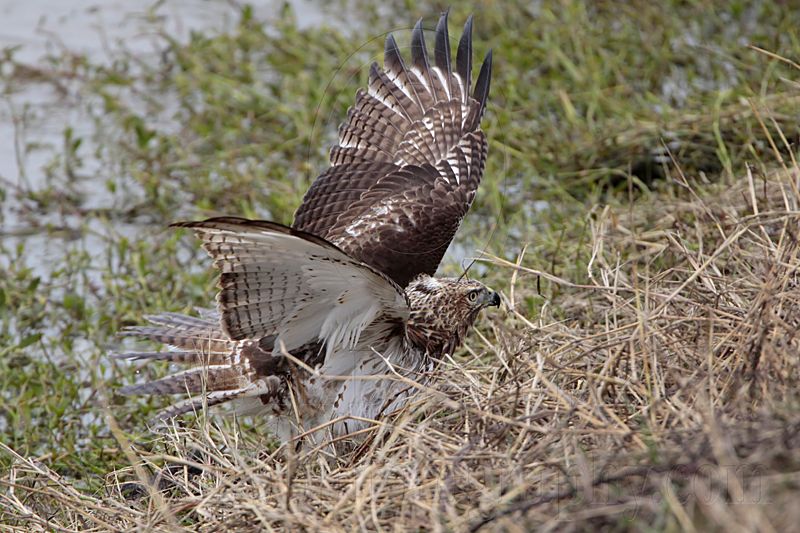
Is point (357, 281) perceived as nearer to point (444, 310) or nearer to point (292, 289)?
point (292, 289)

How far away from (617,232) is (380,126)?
47.6 inches

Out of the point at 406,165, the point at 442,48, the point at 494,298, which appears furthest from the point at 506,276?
the point at 494,298

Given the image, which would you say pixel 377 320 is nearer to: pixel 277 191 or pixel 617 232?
pixel 617 232

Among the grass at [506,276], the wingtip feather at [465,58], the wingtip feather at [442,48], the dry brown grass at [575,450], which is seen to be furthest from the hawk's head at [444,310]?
the wingtip feather at [442,48]

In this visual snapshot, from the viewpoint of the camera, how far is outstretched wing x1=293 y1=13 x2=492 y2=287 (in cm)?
463

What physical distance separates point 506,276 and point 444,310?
1236mm

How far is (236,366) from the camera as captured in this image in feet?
14.4

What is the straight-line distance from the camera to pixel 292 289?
391 cm

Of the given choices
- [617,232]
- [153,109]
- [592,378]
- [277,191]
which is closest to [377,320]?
[592,378]

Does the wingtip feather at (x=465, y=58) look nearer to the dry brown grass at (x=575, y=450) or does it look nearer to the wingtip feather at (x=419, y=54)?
the wingtip feather at (x=419, y=54)

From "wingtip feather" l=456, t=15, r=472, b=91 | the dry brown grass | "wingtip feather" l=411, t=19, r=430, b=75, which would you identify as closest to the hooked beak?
the dry brown grass

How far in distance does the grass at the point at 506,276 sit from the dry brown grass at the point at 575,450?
0.04 ft

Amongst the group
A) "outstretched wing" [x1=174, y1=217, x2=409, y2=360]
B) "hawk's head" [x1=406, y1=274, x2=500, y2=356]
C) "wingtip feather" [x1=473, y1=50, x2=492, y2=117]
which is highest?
"wingtip feather" [x1=473, y1=50, x2=492, y2=117]

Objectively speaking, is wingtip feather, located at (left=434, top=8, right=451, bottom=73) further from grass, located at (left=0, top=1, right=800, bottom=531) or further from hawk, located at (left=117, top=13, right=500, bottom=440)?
grass, located at (left=0, top=1, right=800, bottom=531)
